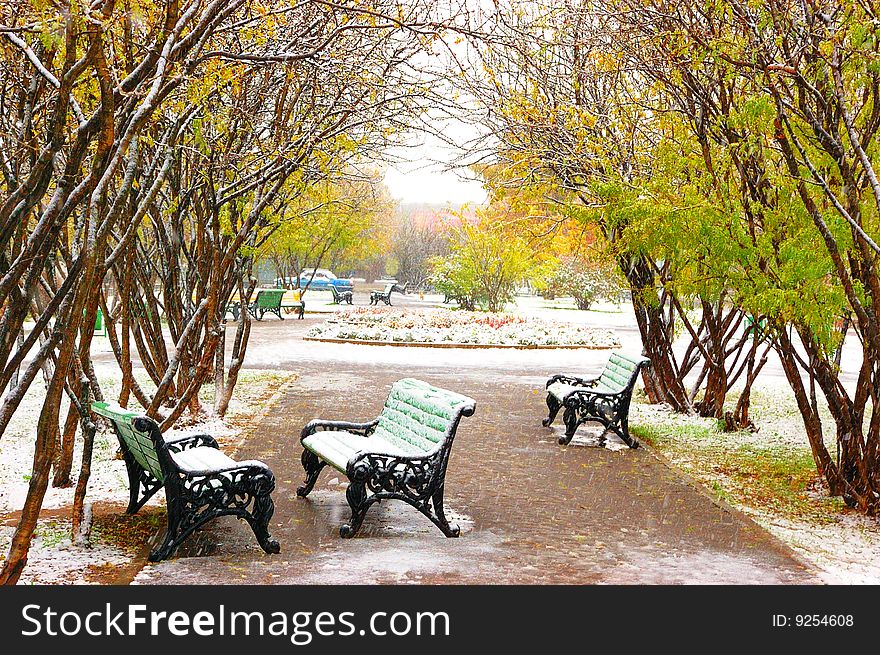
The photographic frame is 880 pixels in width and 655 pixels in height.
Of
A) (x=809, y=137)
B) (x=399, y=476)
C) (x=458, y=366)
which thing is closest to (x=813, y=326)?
(x=809, y=137)

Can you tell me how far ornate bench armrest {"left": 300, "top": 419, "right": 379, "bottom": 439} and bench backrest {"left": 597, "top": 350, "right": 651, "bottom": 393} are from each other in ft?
10.7

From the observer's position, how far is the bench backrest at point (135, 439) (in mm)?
5551

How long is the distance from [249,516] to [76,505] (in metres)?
1.16

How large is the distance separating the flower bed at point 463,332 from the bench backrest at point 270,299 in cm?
443

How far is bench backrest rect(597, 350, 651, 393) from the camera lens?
9742mm

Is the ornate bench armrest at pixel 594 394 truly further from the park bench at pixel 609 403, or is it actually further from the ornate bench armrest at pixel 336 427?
the ornate bench armrest at pixel 336 427

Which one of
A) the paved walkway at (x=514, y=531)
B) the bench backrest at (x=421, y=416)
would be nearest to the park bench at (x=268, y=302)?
the paved walkway at (x=514, y=531)

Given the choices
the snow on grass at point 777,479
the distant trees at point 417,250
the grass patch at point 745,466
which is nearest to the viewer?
the snow on grass at point 777,479

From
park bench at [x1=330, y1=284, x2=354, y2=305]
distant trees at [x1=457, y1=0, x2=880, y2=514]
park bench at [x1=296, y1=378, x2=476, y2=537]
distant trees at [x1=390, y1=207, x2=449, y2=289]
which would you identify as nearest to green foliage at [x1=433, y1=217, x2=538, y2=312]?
park bench at [x1=330, y1=284, x2=354, y2=305]

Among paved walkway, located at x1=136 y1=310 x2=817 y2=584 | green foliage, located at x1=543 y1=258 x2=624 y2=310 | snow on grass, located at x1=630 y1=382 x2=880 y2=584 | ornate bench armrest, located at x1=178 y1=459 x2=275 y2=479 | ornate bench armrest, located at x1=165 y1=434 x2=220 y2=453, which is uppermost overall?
green foliage, located at x1=543 y1=258 x2=624 y2=310

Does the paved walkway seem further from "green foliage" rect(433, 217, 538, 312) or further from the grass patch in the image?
"green foliage" rect(433, 217, 538, 312)

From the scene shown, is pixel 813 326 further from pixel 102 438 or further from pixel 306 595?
pixel 102 438

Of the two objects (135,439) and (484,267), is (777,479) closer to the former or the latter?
(135,439)

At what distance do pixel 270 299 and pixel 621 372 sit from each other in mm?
22446
